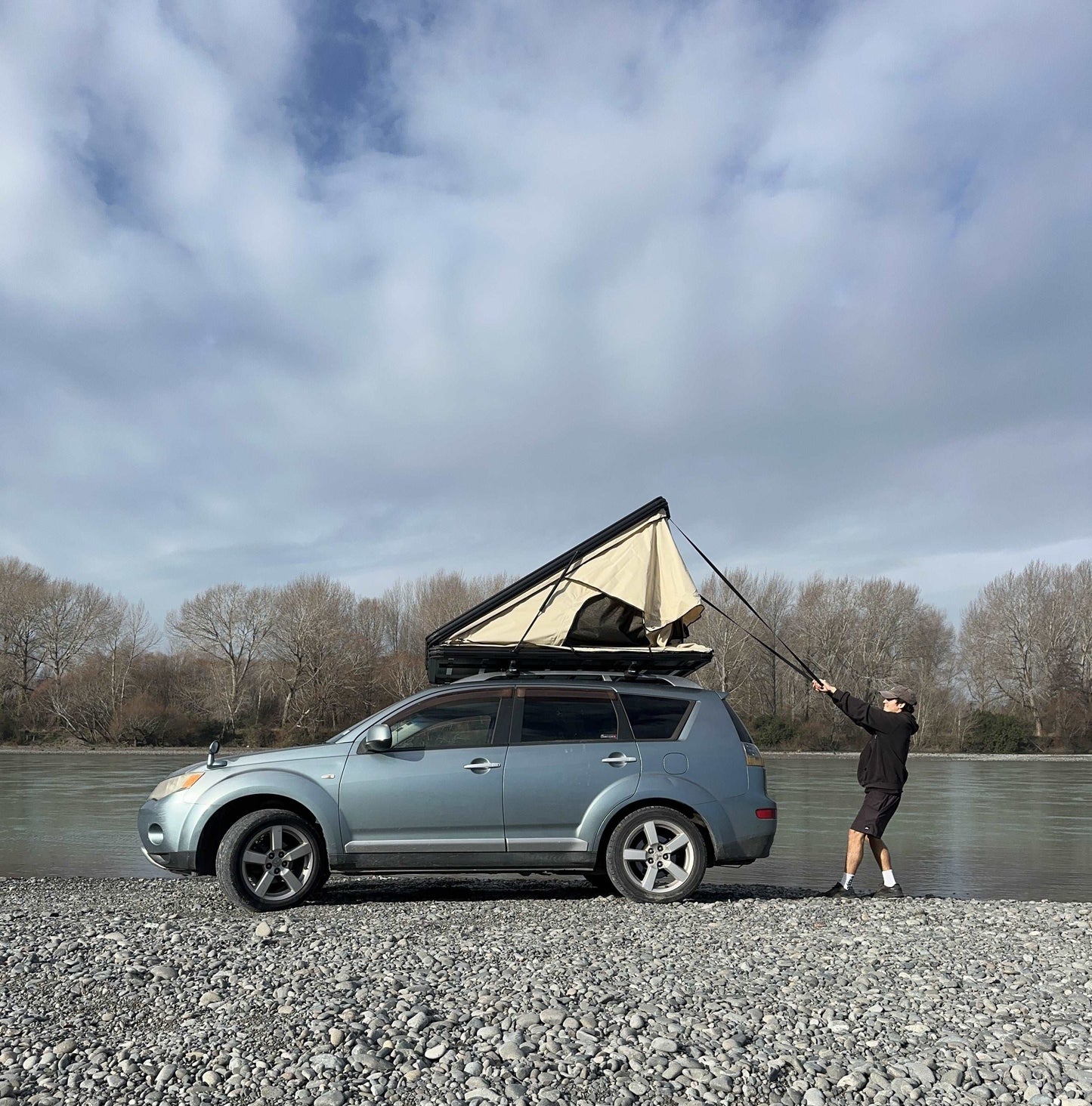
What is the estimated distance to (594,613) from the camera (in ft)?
28.6

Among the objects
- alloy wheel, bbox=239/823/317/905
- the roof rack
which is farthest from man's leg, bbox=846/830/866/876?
alloy wheel, bbox=239/823/317/905

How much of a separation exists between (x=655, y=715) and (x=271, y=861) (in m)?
3.38

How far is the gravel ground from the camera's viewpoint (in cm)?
394

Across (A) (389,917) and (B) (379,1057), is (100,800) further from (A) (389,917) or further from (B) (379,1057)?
(B) (379,1057)

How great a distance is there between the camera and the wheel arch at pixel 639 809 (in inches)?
320

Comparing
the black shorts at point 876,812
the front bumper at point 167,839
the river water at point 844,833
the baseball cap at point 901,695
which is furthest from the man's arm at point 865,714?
the front bumper at point 167,839

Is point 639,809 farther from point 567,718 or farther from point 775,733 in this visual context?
point 775,733

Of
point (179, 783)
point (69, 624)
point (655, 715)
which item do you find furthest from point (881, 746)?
point (69, 624)

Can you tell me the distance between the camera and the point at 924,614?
69188mm

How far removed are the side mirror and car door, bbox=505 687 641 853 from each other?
3.28 ft

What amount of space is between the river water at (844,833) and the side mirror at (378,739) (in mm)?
4845

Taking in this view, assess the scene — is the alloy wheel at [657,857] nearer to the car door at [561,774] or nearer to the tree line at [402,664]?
the car door at [561,774]

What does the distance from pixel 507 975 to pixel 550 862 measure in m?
2.54

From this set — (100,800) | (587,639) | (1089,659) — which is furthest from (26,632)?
(1089,659)
